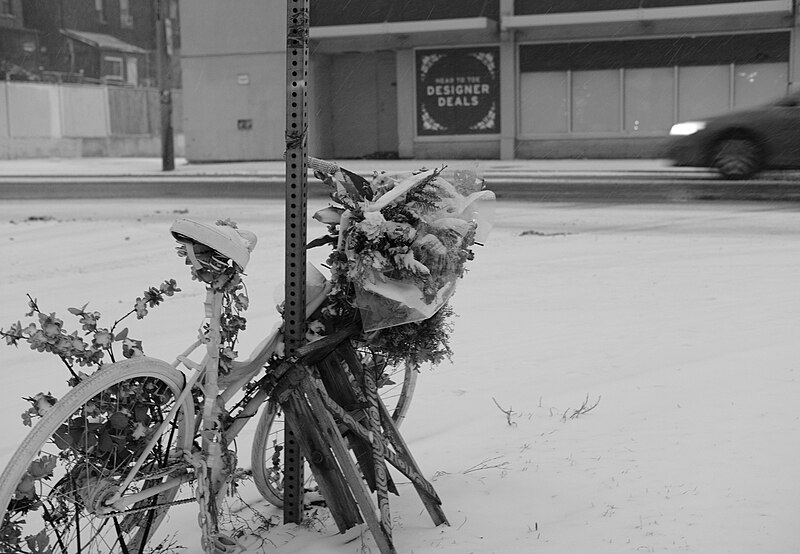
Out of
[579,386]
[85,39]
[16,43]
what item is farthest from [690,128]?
[85,39]

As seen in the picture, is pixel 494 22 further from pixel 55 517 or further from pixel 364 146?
pixel 55 517

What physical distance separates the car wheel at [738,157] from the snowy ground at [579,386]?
5910 millimetres

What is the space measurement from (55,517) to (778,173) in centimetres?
1599

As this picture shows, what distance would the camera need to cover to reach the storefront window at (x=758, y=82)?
907 inches

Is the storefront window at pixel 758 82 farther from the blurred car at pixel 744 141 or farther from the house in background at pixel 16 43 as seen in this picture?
the house in background at pixel 16 43

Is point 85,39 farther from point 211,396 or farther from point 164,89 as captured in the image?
point 211,396

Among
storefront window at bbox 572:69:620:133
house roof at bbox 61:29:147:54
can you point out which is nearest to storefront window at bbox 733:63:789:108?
storefront window at bbox 572:69:620:133

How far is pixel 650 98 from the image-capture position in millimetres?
24031

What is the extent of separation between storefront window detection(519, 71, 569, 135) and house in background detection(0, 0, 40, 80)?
23.5 m

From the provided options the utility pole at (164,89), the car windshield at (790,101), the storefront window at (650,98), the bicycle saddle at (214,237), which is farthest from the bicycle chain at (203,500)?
the storefront window at (650,98)

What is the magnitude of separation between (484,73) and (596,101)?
2.86 metres

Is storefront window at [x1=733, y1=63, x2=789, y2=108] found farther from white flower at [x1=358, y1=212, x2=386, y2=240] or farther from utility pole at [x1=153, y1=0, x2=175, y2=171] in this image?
white flower at [x1=358, y1=212, x2=386, y2=240]

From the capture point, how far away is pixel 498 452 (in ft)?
13.0

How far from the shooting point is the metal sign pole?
3.06 meters
